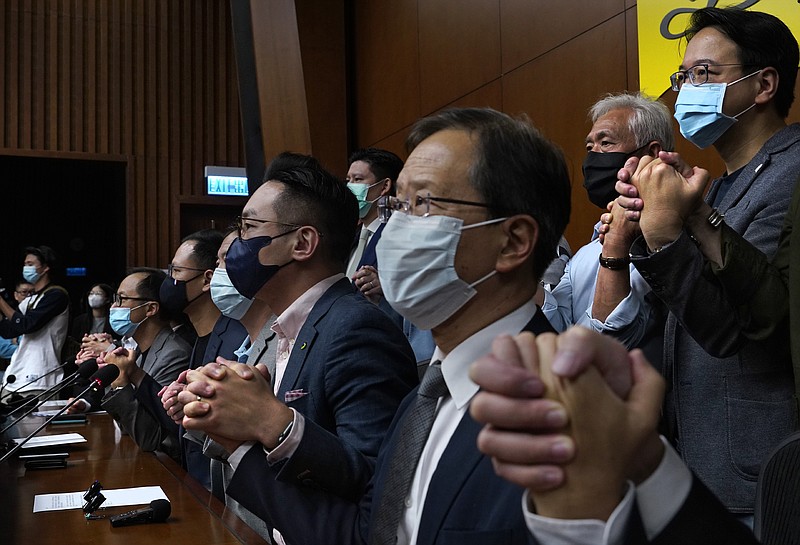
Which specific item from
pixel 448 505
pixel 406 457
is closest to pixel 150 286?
pixel 406 457

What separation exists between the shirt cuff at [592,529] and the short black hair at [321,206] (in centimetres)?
174

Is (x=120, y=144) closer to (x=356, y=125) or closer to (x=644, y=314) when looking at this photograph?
(x=356, y=125)

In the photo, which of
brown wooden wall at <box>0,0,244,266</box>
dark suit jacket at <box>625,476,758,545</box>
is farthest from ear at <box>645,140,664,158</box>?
brown wooden wall at <box>0,0,244,266</box>

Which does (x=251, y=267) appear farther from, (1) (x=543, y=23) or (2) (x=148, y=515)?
(1) (x=543, y=23)

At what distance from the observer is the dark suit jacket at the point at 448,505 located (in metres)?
1.06

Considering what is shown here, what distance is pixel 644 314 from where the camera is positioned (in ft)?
6.89

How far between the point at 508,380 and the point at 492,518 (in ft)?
1.67

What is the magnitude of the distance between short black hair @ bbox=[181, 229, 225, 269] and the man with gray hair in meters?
2.04

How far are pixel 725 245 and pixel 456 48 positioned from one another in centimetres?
472

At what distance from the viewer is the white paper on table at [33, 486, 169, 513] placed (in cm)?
232

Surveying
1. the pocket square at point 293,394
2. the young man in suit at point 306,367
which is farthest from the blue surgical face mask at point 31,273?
the pocket square at point 293,394

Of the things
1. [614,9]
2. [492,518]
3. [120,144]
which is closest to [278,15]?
[614,9]

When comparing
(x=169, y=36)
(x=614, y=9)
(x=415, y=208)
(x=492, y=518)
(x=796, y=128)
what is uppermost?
(x=169, y=36)

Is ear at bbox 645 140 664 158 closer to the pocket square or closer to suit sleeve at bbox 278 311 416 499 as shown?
suit sleeve at bbox 278 311 416 499
